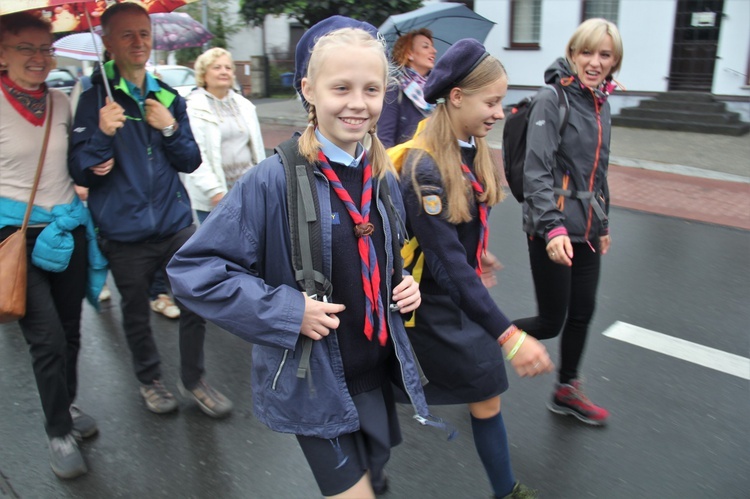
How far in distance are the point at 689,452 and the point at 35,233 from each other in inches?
126

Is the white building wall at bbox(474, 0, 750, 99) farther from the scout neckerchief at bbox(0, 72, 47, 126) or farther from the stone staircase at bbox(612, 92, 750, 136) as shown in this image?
the scout neckerchief at bbox(0, 72, 47, 126)

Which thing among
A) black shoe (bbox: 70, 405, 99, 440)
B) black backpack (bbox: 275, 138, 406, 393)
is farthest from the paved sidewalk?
black backpack (bbox: 275, 138, 406, 393)

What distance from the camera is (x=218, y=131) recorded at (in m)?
3.97

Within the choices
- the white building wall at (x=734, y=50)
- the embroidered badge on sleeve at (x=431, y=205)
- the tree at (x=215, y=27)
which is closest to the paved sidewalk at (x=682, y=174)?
the white building wall at (x=734, y=50)

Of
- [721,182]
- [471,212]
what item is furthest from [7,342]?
[721,182]

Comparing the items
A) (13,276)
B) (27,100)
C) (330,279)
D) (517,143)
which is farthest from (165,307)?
(330,279)

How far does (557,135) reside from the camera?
120 inches

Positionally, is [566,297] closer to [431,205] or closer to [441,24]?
[431,205]

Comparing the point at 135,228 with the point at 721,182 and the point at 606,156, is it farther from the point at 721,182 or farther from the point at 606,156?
the point at 721,182

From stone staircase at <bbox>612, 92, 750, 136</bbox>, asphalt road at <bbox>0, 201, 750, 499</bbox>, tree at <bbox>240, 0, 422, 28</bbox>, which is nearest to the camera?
asphalt road at <bbox>0, 201, 750, 499</bbox>

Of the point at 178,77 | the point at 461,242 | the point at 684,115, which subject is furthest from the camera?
the point at 178,77

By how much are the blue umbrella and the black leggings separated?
2988 mm

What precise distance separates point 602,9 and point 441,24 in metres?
9.10

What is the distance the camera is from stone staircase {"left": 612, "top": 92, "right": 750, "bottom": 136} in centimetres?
Result: 1172
